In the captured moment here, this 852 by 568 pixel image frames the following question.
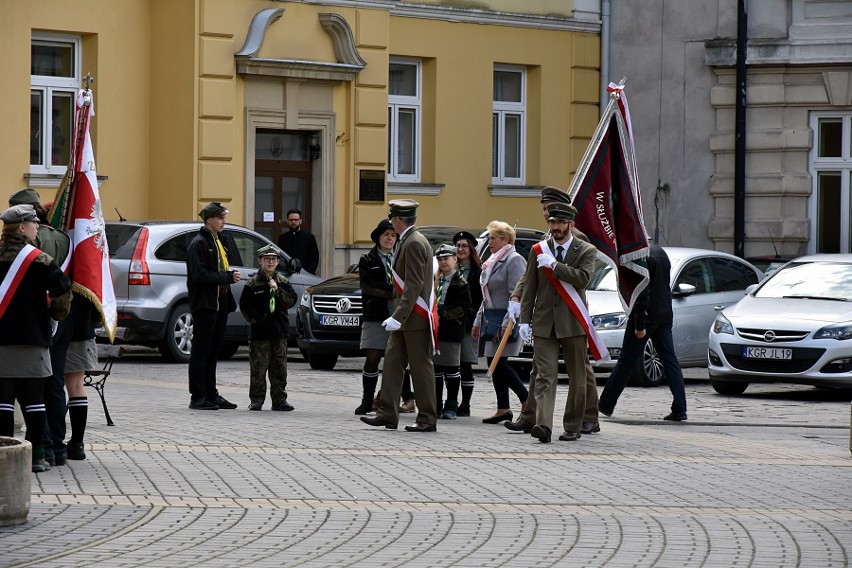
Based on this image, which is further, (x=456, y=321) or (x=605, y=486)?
(x=456, y=321)

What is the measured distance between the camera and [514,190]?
28.0m

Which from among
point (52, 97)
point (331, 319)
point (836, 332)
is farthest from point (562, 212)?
point (52, 97)

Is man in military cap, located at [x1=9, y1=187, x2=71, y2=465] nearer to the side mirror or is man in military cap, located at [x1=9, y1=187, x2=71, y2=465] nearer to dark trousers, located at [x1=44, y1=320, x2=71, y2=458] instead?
dark trousers, located at [x1=44, y1=320, x2=71, y2=458]

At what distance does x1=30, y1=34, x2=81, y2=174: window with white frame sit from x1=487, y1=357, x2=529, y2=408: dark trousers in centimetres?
1083

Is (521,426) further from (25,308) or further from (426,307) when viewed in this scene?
(25,308)

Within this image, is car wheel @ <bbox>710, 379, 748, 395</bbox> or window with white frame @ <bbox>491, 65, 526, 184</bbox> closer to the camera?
car wheel @ <bbox>710, 379, 748, 395</bbox>

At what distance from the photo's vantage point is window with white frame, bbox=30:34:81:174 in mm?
23141

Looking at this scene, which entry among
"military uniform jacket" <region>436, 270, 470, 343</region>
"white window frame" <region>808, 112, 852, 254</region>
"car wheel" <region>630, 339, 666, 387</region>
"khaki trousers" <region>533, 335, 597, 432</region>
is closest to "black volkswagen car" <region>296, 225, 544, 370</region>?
"car wheel" <region>630, 339, 666, 387</region>

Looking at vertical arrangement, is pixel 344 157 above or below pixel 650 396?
above

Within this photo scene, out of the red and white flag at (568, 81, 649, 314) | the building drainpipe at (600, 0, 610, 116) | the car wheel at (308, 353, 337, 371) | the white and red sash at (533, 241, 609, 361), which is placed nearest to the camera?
the white and red sash at (533, 241, 609, 361)

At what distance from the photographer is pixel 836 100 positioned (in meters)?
26.1

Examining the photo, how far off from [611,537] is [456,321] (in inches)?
226

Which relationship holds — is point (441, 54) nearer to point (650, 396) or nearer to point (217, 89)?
point (217, 89)

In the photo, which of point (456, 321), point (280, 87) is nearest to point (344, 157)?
point (280, 87)
